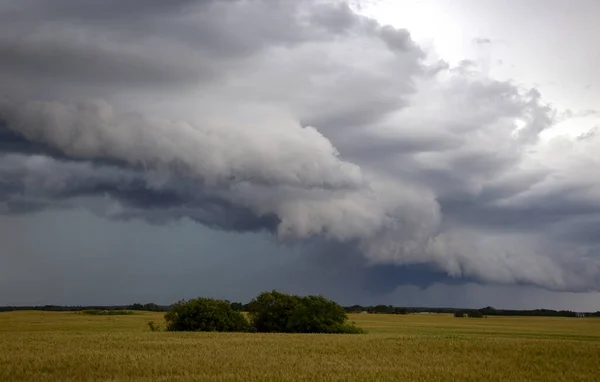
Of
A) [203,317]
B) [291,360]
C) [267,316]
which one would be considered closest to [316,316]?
[267,316]

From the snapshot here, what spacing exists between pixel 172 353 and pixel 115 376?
976cm

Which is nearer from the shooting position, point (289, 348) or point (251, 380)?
point (251, 380)

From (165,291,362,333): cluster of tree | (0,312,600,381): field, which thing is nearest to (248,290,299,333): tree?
(165,291,362,333): cluster of tree

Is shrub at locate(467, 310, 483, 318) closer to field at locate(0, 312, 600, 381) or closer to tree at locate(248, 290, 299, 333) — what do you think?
tree at locate(248, 290, 299, 333)

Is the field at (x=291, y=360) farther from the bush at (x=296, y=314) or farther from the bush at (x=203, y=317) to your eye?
the bush at (x=296, y=314)

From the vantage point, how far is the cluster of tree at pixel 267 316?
235 feet

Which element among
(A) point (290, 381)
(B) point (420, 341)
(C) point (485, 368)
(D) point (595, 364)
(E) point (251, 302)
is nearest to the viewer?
(A) point (290, 381)

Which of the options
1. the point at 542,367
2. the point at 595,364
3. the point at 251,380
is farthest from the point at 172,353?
the point at 595,364

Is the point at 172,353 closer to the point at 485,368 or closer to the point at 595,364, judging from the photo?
the point at 485,368

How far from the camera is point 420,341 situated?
4897cm

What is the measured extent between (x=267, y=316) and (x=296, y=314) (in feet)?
12.3

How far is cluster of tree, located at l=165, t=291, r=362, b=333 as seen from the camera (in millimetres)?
71500

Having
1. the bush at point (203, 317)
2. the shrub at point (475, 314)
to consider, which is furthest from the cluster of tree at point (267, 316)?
the shrub at point (475, 314)

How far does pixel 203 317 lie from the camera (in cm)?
7144
